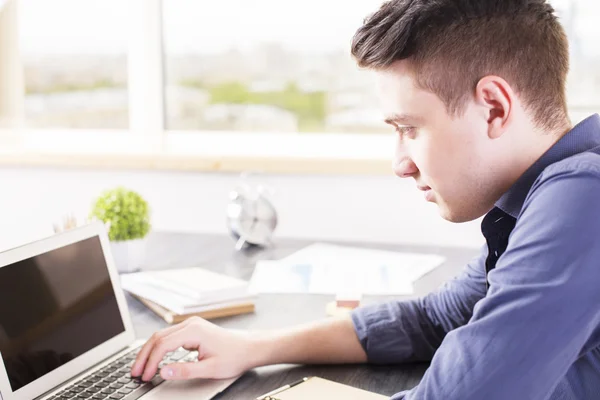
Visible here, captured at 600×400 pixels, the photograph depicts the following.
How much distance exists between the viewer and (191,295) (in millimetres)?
1487

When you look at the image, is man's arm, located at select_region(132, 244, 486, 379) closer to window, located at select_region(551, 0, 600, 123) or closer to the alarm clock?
the alarm clock

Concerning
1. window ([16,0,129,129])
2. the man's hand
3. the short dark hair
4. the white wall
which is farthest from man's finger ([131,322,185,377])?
window ([16,0,129,129])

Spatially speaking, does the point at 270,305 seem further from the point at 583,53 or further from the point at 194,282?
the point at 583,53

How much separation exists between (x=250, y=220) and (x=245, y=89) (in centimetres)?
102

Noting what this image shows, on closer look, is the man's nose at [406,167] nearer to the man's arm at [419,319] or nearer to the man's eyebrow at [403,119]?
the man's eyebrow at [403,119]

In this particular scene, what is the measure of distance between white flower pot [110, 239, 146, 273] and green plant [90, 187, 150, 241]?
0.04ft

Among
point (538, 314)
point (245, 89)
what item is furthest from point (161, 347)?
point (245, 89)

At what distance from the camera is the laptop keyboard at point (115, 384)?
3.53ft

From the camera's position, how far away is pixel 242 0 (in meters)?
2.87

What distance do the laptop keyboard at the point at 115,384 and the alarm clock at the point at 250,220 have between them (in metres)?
0.80

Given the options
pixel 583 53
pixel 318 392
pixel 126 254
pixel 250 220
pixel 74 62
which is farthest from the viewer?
pixel 74 62

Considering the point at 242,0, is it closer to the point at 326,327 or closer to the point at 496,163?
the point at 326,327

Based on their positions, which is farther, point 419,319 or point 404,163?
point 419,319

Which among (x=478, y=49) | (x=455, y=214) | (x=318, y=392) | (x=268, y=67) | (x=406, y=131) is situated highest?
(x=268, y=67)
